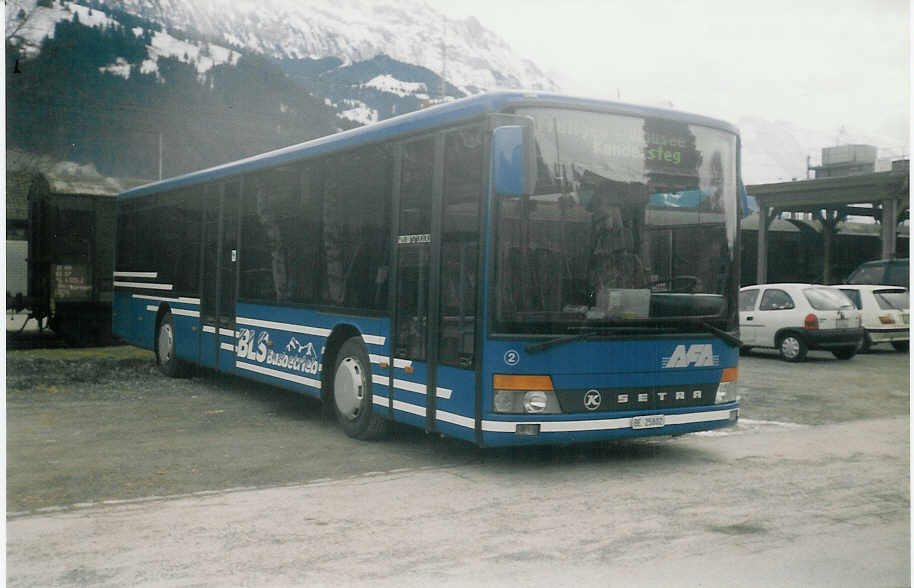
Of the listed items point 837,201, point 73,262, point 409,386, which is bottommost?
point 409,386

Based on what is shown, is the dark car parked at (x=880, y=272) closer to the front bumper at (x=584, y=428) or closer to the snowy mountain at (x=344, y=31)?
the snowy mountain at (x=344, y=31)

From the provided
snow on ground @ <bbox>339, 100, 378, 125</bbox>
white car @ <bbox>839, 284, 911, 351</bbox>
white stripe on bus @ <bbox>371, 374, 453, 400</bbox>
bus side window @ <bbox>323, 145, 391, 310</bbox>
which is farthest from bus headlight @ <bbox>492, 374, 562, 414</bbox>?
white car @ <bbox>839, 284, 911, 351</bbox>

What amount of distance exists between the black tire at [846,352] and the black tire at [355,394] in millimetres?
12301

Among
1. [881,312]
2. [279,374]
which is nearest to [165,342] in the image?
[279,374]

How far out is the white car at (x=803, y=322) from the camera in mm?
18453

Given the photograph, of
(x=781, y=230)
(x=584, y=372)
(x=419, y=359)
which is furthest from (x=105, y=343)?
(x=781, y=230)

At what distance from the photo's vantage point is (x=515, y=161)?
7086 millimetres

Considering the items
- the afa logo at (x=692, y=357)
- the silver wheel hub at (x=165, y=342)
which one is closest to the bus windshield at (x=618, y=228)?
the afa logo at (x=692, y=357)

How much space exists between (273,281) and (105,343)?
8.83m

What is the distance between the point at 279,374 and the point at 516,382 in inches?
161

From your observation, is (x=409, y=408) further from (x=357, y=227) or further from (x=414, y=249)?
(x=357, y=227)

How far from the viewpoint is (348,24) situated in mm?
11289

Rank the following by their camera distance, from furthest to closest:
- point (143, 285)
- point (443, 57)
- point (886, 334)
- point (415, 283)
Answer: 1. point (886, 334)
2. point (143, 285)
3. point (443, 57)
4. point (415, 283)

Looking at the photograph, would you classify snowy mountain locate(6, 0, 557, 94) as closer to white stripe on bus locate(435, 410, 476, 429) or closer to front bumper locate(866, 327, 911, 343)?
white stripe on bus locate(435, 410, 476, 429)
